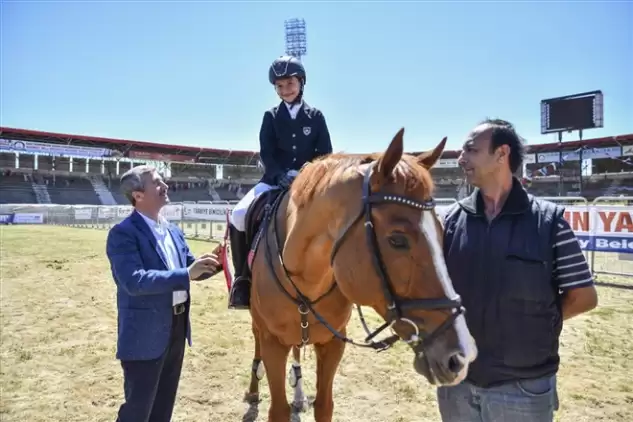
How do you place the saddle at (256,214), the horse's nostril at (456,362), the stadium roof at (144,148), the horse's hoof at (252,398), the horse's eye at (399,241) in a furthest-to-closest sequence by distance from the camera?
the stadium roof at (144,148) < the horse's hoof at (252,398) < the saddle at (256,214) < the horse's eye at (399,241) < the horse's nostril at (456,362)

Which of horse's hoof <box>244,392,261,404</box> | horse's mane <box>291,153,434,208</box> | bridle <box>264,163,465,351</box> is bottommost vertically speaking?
horse's hoof <box>244,392,261,404</box>

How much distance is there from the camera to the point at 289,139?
148 inches

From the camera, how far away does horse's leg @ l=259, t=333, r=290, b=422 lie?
308 centimetres

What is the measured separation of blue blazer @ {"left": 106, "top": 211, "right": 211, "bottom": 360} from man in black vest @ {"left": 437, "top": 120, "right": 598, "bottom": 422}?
174cm

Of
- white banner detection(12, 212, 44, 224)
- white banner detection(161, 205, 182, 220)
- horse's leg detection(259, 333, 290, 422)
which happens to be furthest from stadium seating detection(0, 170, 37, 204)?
horse's leg detection(259, 333, 290, 422)

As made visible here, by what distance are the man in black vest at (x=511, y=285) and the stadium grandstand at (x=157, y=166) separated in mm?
40667

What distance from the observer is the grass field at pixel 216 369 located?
4051 mm

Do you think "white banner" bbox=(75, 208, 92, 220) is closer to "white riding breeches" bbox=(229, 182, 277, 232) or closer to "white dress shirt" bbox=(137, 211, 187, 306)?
"white riding breeches" bbox=(229, 182, 277, 232)

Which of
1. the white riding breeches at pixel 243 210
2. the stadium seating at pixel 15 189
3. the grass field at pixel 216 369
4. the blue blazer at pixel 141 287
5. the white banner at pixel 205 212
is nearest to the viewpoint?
the blue blazer at pixel 141 287

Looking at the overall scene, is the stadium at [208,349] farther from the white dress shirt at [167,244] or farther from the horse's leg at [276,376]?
the white dress shirt at [167,244]

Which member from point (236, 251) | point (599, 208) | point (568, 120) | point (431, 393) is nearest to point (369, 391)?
point (431, 393)

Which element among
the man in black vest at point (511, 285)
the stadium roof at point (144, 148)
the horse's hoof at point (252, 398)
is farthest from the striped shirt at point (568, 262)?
the stadium roof at point (144, 148)

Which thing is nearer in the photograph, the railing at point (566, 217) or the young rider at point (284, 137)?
the young rider at point (284, 137)

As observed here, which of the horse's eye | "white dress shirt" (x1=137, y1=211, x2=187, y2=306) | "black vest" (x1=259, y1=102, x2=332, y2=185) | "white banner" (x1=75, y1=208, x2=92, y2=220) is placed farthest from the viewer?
"white banner" (x1=75, y1=208, x2=92, y2=220)
